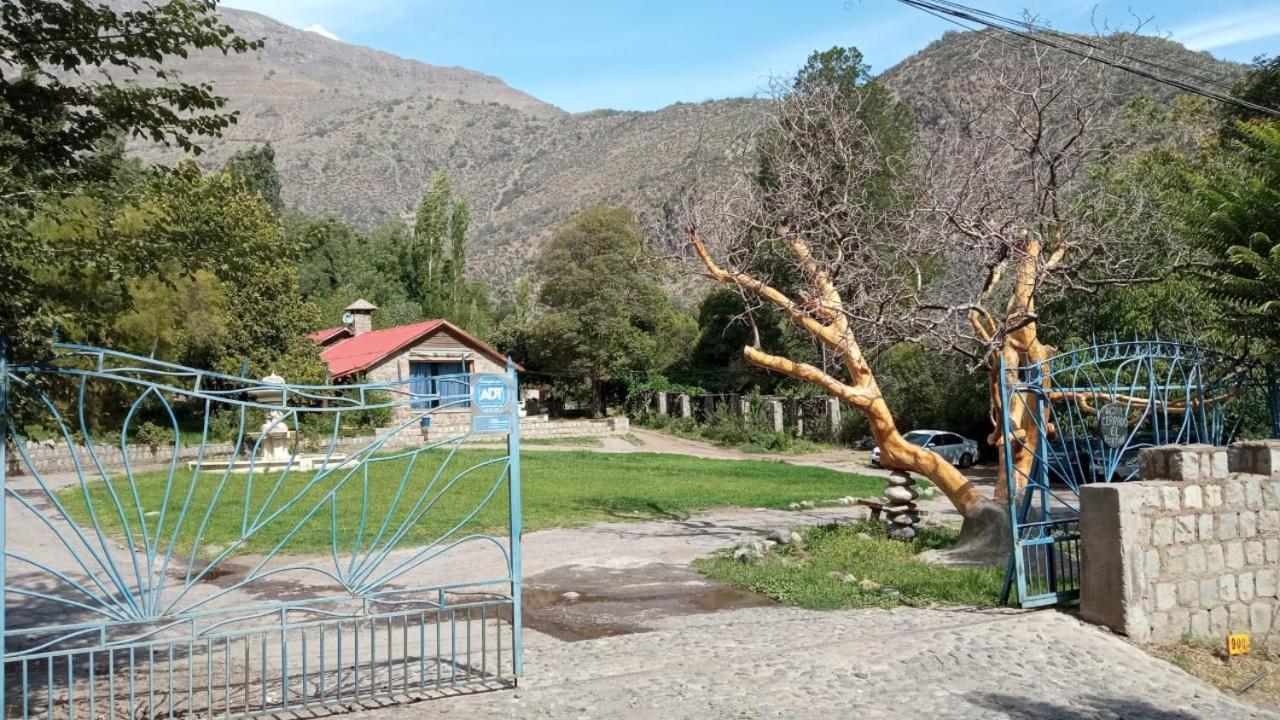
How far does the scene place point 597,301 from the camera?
41.2m

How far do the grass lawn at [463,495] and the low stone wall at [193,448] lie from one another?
48.6 inches

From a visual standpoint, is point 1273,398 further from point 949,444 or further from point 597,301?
point 597,301

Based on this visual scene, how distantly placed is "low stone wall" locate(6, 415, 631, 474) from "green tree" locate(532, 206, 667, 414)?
15.4ft

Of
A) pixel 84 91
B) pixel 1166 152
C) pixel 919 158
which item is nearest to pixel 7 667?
pixel 84 91

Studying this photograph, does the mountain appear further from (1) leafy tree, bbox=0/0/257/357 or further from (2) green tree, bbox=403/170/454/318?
(1) leafy tree, bbox=0/0/257/357

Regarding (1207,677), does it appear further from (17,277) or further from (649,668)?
(17,277)

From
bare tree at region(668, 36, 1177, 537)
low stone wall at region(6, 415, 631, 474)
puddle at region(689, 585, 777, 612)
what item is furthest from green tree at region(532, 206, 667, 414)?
puddle at region(689, 585, 777, 612)

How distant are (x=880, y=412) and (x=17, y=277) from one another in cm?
1017

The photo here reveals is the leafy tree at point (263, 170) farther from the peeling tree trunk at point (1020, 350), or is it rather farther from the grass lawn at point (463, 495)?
the peeling tree trunk at point (1020, 350)

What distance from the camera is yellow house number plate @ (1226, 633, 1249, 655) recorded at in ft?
28.5

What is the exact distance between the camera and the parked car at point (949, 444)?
29.2m

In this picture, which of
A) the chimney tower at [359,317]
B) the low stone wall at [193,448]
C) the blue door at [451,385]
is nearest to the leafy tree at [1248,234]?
the blue door at [451,385]

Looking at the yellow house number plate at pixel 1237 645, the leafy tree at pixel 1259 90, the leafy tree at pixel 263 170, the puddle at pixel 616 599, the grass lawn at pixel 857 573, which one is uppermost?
the leafy tree at pixel 263 170

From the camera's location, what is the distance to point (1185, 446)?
9211 mm
